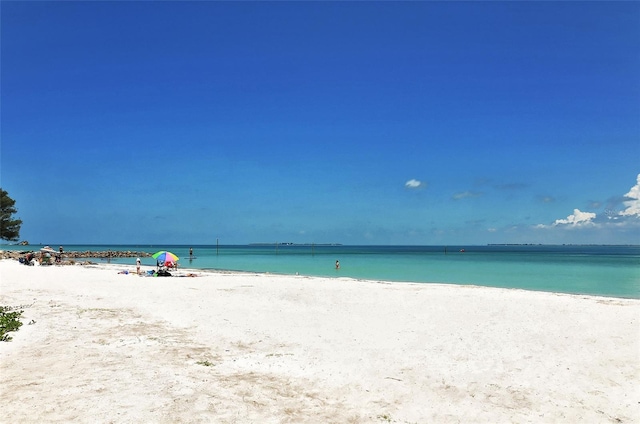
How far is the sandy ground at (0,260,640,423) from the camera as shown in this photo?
21.7 ft

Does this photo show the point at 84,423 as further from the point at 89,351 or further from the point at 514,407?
the point at 514,407

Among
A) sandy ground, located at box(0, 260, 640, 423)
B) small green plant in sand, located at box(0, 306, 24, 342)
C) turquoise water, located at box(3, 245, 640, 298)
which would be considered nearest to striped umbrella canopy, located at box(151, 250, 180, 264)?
turquoise water, located at box(3, 245, 640, 298)

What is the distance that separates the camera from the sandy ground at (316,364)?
6.62 metres

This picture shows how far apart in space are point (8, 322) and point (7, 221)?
1776 inches

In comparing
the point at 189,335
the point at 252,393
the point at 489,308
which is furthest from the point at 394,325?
the point at 252,393

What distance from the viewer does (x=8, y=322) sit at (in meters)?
11.3

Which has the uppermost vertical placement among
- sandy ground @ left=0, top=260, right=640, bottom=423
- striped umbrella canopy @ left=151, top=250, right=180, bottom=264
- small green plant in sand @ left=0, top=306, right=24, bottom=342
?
striped umbrella canopy @ left=151, top=250, right=180, bottom=264

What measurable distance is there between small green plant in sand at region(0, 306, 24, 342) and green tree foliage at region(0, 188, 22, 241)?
40947 mm

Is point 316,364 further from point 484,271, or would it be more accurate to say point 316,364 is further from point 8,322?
point 484,271

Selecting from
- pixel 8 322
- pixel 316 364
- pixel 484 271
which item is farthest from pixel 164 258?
pixel 484 271

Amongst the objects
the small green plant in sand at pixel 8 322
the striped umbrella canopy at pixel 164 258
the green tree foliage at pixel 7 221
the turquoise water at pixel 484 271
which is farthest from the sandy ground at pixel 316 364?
the green tree foliage at pixel 7 221

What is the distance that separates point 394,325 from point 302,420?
7.27 meters

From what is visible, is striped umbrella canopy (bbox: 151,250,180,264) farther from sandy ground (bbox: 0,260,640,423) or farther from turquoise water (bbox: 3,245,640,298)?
sandy ground (bbox: 0,260,640,423)

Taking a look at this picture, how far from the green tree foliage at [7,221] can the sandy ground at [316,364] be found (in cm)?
3793
